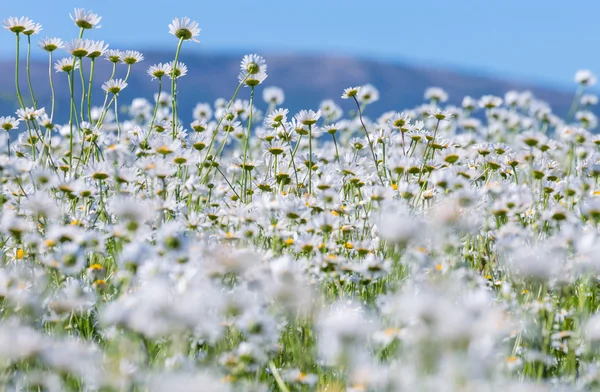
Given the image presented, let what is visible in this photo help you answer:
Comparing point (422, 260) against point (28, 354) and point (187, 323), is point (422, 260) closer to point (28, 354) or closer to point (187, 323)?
point (187, 323)

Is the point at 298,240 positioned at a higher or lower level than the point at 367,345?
higher

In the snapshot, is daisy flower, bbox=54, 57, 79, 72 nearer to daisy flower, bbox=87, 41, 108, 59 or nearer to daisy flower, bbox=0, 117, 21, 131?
daisy flower, bbox=87, 41, 108, 59

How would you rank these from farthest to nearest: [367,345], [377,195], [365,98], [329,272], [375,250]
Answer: [365,98], [375,250], [377,195], [329,272], [367,345]

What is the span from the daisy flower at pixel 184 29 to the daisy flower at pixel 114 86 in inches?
17.3

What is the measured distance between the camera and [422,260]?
2311mm

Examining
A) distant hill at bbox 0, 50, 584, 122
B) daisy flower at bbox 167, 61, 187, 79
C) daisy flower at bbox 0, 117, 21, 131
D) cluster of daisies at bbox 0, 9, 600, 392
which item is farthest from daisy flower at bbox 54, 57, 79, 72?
distant hill at bbox 0, 50, 584, 122

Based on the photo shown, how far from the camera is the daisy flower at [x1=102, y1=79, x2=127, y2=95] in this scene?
3994 mm

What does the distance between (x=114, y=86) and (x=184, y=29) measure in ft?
1.81

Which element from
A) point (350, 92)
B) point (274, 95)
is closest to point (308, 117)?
point (350, 92)

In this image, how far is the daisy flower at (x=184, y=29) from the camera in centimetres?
378

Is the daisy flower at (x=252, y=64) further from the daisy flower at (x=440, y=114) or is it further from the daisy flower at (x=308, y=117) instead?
the daisy flower at (x=440, y=114)

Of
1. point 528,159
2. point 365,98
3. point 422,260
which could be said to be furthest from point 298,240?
point 365,98

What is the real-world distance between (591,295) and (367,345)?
126 centimetres

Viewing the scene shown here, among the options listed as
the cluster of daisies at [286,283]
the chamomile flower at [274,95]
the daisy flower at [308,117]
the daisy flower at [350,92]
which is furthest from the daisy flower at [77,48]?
the chamomile flower at [274,95]
